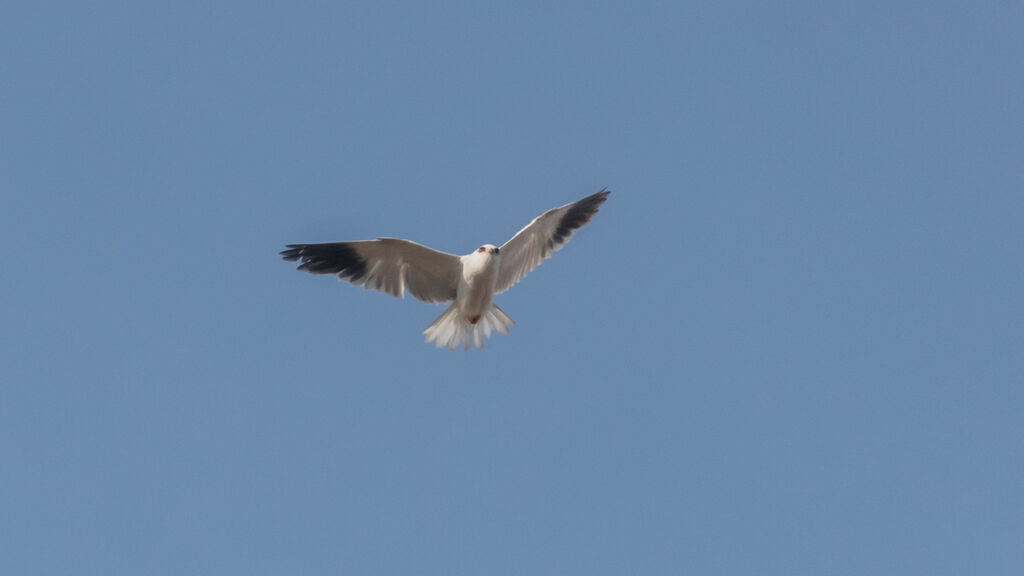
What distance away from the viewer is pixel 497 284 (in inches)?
698

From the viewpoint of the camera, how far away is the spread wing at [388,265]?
56.5 feet

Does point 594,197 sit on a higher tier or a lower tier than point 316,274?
higher

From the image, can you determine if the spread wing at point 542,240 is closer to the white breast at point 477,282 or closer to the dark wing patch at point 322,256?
the white breast at point 477,282

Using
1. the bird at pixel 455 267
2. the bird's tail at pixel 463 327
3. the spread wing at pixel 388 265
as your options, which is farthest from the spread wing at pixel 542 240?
the spread wing at pixel 388 265

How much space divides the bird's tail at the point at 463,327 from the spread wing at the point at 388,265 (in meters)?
0.31

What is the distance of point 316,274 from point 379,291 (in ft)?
3.21

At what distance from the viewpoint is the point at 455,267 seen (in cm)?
1752

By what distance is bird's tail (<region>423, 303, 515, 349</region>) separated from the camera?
17.7m

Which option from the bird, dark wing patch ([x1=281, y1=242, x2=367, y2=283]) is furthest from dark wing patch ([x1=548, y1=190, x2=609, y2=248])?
dark wing patch ([x1=281, y1=242, x2=367, y2=283])

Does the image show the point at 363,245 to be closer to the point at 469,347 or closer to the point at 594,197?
the point at 469,347

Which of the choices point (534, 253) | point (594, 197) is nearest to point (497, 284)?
point (534, 253)

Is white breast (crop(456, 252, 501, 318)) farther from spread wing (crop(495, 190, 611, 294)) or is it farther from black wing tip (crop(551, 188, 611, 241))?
black wing tip (crop(551, 188, 611, 241))

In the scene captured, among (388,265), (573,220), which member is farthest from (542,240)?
(388,265)

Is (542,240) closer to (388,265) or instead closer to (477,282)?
(477,282)
